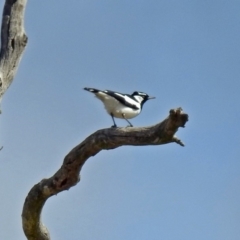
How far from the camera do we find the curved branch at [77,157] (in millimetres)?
7229

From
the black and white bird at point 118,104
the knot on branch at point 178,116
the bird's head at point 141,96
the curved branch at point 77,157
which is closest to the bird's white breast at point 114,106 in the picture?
the black and white bird at point 118,104

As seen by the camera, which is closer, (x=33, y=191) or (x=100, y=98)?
(x=33, y=191)

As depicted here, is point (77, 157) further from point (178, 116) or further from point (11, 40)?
point (178, 116)

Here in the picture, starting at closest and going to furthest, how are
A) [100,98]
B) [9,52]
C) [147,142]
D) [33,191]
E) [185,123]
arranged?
[185,123]
[147,142]
[9,52]
[33,191]
[100,98]

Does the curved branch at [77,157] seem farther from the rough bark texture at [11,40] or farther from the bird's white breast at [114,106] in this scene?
the bird's white breast at [114,106]

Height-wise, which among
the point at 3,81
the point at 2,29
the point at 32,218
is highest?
the point at 2,29

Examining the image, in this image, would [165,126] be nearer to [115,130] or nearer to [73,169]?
[115,130]

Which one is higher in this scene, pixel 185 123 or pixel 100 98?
pixel 100 98

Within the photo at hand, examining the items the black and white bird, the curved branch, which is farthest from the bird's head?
the curved branch

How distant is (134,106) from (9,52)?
3064 millimetres

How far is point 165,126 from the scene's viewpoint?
22.9 ft

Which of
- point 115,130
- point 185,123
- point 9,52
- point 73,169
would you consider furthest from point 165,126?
point 9,52

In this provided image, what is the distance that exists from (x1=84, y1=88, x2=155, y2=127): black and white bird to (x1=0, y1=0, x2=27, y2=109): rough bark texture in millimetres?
1862

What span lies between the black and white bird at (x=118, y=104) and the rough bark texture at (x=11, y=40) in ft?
6.11
